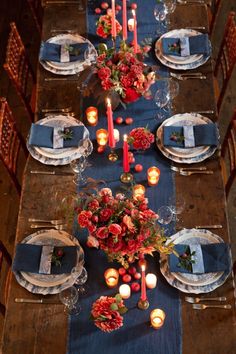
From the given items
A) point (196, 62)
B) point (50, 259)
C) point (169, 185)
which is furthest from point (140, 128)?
point (50, 259)

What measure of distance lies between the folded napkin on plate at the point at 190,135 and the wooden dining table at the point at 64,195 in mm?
114

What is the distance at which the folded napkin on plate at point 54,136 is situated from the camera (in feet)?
10.5

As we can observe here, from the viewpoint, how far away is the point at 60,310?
8.84 feet

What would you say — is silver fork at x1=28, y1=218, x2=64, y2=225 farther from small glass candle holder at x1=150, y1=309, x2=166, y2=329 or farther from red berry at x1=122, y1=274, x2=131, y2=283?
small glass candle holder at x1=150, y1=309, x2=166, y2=329

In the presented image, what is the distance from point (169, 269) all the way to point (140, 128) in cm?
92

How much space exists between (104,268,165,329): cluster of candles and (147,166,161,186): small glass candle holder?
1.92ft

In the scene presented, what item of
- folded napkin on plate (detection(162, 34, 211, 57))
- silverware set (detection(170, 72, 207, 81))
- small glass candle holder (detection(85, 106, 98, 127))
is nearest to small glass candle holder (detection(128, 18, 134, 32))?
folded napkin on plate (detection(162, 34, 211, 57))

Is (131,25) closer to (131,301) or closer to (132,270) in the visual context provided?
(132,270)

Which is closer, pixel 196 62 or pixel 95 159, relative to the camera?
pixel 95 159

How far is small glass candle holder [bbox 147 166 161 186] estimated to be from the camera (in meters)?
3.04

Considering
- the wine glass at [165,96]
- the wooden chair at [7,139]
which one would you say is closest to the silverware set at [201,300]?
the wine glass at [165,96]

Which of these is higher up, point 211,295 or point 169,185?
point 169,185

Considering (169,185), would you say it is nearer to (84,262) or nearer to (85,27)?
(84,262)

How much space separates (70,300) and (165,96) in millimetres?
1491
